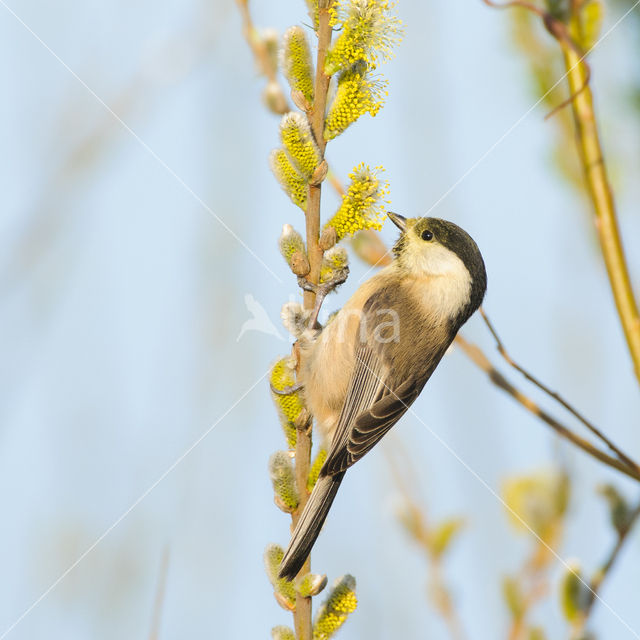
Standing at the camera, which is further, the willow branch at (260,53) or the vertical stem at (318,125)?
the willow branch at (260,53)

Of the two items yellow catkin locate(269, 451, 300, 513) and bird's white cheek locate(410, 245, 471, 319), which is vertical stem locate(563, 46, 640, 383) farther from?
bird's white cheek locate(410, 245, 471, 319)

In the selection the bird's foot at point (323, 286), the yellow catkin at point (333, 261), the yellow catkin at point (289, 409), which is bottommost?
the yellow catkin at point (289, 409)

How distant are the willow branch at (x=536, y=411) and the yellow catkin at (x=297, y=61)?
63 centimetres

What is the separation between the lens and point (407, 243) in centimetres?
235

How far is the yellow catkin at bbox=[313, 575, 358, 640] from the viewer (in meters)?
1.27

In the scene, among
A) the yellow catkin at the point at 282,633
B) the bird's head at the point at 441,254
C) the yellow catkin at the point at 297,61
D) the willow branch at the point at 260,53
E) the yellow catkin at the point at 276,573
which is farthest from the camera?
the bird's head at the point at 441,254

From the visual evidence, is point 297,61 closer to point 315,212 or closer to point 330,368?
point 315,212

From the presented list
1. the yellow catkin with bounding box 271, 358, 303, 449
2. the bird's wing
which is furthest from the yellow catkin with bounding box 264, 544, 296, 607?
the bird's wing

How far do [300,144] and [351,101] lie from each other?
133 millimetres

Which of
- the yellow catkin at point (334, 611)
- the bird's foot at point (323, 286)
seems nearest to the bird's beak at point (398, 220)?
the bird's foot at point (323, 286)

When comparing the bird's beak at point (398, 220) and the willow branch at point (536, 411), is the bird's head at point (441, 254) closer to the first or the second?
the bird's beak at point (398, 220)

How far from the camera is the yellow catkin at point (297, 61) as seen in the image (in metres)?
1.46

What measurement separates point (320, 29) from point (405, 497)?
97cm

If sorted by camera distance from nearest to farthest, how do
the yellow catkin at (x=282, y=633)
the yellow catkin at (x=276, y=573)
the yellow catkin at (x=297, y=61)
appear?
the yellow catkin at (x=282, y=633) → the yellow catkin at (x=276, y=573) → the yellow catkin at (x=297, y=61)
